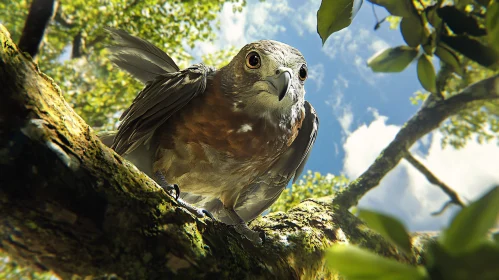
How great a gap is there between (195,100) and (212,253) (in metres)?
1.18

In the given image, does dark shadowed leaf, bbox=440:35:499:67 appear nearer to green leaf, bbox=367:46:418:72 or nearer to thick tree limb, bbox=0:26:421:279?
green leaf, bbox=367:46:418:72

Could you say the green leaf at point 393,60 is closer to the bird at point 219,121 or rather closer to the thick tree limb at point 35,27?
the bird at point 219,121

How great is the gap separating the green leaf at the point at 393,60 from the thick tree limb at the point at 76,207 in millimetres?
1209

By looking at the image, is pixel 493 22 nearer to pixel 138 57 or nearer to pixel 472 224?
pixel 472 224

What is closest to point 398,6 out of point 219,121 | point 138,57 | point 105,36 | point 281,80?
point 281,80

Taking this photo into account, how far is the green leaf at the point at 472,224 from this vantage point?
1.19 feet

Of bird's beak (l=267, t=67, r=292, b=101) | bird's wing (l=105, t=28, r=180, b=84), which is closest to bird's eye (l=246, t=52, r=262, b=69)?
bird's beak (l=267, t=67, r=292, b=101)

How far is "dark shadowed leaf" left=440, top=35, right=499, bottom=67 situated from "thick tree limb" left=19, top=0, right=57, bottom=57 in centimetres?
317

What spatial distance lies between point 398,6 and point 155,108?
1.39 metres

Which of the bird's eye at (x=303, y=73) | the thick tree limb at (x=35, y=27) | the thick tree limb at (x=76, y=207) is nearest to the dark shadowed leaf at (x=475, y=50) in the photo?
the bird's eye at (x=303, y=73)

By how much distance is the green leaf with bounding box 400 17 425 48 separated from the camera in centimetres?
157

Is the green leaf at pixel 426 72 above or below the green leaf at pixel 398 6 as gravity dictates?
above

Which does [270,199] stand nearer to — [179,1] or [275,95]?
[275,95]

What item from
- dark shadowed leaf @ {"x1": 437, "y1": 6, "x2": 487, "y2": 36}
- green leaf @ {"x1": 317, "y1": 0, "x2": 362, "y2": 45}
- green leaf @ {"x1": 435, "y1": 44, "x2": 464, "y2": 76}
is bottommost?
green leaf @ {"x1": 317, "y1": 0, "x2": 362, "y2": 45}
